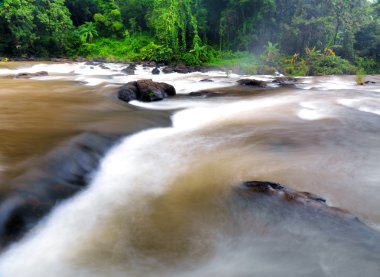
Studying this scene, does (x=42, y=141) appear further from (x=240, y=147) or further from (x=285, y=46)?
(x=285, y=46)

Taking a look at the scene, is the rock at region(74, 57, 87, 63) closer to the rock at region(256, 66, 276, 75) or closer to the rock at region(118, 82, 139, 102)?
the rock at region(256, 66, 276, 75)

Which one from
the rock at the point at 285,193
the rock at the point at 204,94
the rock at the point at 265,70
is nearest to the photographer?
the rock at the point at 285,193

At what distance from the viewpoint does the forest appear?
2411 cm

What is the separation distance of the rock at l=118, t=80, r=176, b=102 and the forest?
13.6 m

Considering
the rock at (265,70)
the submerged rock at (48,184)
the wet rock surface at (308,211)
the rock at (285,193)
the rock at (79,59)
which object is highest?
the rock at (79,59)

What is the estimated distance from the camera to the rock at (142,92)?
344 inches

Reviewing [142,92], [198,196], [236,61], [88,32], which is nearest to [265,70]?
[236,61]

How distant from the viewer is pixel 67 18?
1100 inches

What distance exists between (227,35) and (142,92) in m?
21.1

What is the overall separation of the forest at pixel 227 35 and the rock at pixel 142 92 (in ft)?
44.5

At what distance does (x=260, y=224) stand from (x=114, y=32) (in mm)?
32478

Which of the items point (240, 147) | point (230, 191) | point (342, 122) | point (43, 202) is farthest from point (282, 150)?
point (43, 202)

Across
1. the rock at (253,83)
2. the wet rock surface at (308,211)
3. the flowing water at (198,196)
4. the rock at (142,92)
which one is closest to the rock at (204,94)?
the rock at (142,92)

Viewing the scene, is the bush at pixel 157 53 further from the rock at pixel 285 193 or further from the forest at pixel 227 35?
the rock at pixel 285 193
